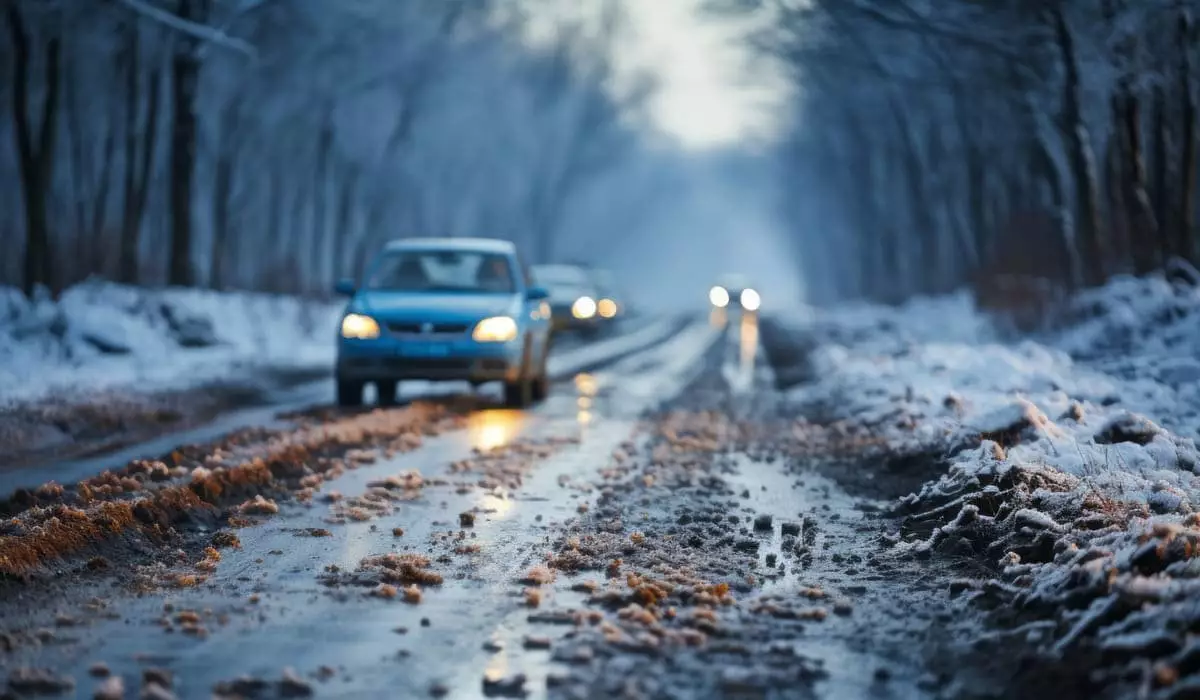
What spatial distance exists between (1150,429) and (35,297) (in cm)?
1798

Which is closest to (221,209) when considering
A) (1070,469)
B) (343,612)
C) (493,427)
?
(493,427)

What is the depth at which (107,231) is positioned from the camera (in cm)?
3016

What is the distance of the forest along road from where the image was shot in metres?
4.90

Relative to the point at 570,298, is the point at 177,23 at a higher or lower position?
higher

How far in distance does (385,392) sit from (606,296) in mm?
26177

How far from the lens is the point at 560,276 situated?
38.8 metres

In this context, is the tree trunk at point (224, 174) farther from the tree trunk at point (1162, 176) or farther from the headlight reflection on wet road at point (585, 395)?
the tree trunk at point (1162, 176)

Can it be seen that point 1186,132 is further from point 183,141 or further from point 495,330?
point 183,141

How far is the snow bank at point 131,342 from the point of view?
56.8 feet

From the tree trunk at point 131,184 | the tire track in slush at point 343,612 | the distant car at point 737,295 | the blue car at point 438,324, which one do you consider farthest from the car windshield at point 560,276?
the tire track in slush at point 343,612

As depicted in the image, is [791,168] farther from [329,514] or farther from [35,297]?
[329,514]

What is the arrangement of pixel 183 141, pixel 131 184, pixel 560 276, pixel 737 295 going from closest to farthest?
pixel 183 141 → pixel 131 184 → pixel 560 276 → pixel 737 295

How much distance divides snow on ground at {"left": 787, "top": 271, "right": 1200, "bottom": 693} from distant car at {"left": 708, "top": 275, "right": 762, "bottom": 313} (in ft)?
157

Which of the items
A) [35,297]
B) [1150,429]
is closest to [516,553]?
[1150,429]
